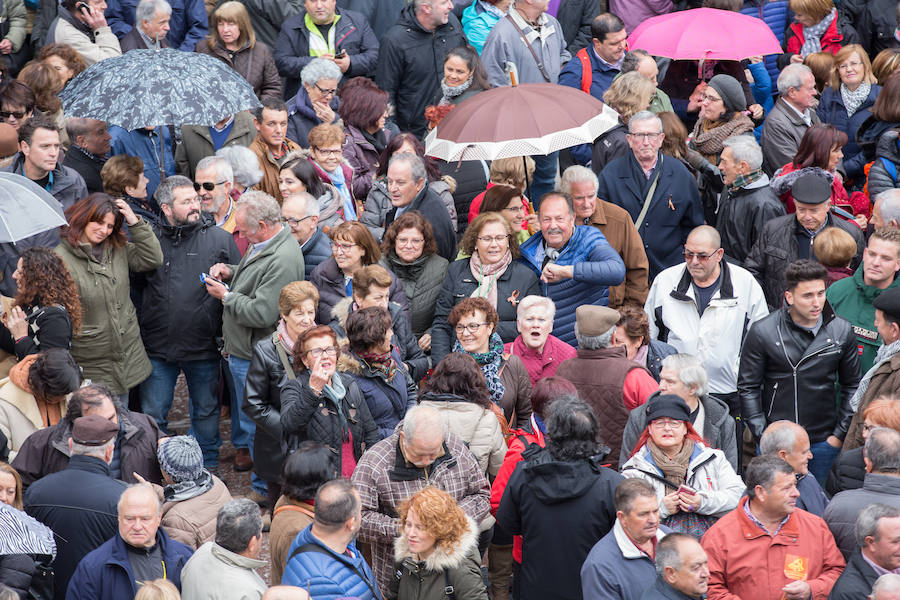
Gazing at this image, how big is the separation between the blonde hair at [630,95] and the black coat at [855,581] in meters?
5.15

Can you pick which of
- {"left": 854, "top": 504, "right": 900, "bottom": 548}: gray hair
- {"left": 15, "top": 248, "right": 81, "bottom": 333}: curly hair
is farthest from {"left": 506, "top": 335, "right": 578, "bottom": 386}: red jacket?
{"left": 15, "top": 248, "right": 81, "bottom": 333}: curly hair

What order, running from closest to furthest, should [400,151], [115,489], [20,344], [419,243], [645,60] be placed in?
1. [115,489]
2. [20,344]
3. [419,243]
4. [400,151]
5. [645,60]

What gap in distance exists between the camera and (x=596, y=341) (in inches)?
278

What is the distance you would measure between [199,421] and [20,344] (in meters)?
1.57

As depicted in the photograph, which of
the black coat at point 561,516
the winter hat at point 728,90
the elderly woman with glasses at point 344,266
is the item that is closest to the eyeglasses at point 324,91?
the elderly woman with glasses at point 344,266

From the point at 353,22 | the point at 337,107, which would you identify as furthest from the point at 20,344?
the point at 353,22

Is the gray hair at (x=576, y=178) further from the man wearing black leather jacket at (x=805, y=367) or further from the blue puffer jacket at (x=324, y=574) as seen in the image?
the blue puffer jacket at (x=324, y=574)

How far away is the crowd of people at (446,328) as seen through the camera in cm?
564

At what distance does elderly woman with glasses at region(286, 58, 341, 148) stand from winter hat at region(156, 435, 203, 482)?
466 cm

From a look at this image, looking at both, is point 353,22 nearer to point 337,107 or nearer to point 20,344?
point 337,107

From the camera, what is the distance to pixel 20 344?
288 inches

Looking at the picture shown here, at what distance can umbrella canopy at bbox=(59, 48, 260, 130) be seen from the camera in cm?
786

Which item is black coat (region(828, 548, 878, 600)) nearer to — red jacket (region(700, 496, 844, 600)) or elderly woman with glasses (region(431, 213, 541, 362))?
red jacket (region(700, 496, 844, 600))

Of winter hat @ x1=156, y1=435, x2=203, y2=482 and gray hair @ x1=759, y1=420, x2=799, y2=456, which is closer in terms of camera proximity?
winter hat @ x1=156, y1=435, x2=203, y2=482
